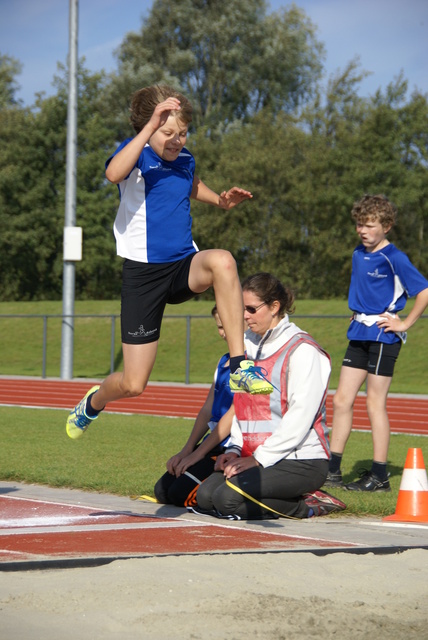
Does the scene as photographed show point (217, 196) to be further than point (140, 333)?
Yes

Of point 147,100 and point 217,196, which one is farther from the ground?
point 147,100

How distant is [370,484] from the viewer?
7438 mm

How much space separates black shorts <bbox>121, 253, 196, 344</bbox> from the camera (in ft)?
18.2

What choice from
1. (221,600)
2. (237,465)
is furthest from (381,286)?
(221,600)

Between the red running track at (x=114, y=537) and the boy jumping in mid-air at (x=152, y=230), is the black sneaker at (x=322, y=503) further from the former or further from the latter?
the boy jumping in mid-air at (x=152, y=230)

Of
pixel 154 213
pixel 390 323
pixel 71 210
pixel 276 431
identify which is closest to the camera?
pixel 154 213

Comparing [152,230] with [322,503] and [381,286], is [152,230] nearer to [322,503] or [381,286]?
[322,503]

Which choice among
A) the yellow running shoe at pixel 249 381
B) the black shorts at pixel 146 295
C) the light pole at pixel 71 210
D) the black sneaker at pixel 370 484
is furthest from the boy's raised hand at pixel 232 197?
the light pole at pixel 71 210

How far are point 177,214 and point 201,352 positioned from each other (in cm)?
2070

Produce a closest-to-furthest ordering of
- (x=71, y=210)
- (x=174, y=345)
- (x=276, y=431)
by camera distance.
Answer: (x=276, y=431) → (x=71, y=210) → (x=174, y=345)

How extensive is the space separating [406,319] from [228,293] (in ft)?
9.20

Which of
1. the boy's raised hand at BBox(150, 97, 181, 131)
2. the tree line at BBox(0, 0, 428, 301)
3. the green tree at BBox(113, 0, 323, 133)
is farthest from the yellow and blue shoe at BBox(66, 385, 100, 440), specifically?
the green tree at BBox(113, 0, 323, 133)

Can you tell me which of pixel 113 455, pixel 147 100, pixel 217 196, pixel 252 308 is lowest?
pixel 113 455

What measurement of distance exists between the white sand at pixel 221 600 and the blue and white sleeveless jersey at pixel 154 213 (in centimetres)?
193
